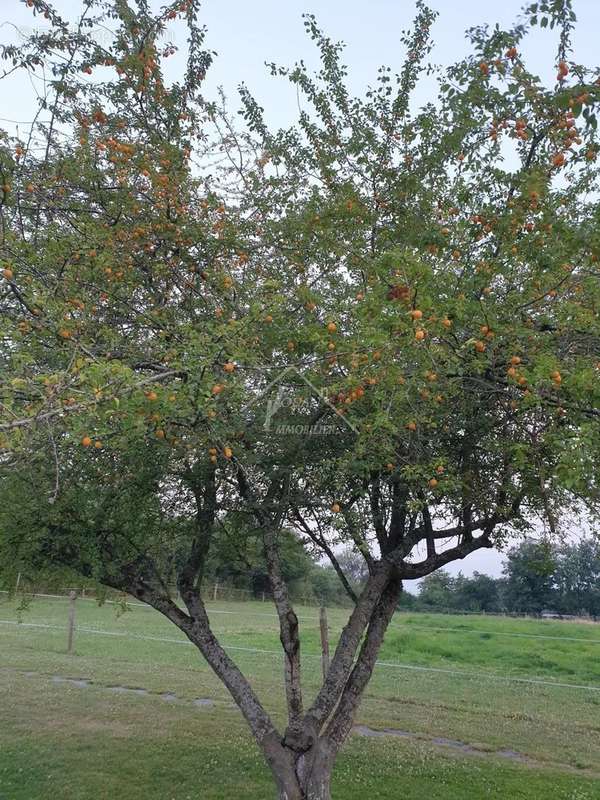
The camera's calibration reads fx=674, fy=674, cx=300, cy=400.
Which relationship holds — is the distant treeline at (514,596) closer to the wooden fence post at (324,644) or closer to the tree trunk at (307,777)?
the wooden fence post at (324,644)

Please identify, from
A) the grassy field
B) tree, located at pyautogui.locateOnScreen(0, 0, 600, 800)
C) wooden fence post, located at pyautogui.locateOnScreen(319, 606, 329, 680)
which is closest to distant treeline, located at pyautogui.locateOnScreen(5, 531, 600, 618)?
the grassy field

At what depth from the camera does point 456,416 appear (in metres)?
5.02

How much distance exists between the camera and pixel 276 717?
29.8 ft

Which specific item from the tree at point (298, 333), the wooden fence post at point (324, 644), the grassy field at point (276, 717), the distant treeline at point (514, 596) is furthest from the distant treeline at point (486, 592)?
the tree at point (298, 333)

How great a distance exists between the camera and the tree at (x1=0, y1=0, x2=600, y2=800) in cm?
391

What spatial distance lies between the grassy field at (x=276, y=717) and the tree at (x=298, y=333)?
1.48 meters

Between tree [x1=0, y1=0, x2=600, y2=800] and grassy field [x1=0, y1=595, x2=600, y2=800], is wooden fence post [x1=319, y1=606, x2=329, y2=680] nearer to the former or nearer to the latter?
grassy field [x1=0, y1=595, x2=600, y2=800]

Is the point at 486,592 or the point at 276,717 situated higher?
the point at 486,592

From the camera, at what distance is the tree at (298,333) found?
3910mm

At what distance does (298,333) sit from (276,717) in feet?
21.0

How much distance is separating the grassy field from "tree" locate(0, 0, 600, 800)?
148 centimetres

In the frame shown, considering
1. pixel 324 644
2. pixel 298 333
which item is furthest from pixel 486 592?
pixel 298 333

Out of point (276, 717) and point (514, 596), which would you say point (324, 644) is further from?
point (514, 596)

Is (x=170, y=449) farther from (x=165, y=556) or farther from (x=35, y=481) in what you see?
(x=165, y=556)
